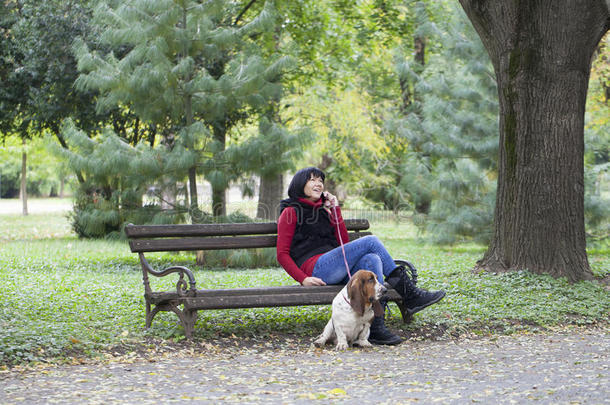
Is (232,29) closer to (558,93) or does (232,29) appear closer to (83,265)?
(83,265)

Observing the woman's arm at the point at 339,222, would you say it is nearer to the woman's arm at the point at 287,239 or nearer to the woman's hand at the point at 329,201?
the woman's hand at the point at 329,201

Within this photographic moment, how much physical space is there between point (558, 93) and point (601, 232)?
6959mm

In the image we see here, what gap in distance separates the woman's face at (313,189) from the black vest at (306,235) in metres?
0.09

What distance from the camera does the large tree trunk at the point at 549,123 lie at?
8742 mm

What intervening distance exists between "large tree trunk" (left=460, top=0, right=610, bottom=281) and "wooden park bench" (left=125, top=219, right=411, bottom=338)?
252 cm

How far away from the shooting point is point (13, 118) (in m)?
17.7

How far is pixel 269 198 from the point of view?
58.2 ft

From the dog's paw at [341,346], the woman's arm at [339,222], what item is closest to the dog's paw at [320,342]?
the dog's paw at [341,346]

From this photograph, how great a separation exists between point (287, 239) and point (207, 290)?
2.88ft

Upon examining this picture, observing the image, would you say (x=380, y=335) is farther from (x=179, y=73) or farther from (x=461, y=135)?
(x=461, y=135)

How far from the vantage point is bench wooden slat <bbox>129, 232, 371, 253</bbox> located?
6.91m

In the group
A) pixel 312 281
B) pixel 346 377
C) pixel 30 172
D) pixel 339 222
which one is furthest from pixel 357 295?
pixel 30 172

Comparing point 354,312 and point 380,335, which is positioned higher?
point 354,312

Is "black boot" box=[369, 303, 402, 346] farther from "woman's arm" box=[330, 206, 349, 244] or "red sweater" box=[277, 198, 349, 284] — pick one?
"woman's arm" box=[330, 206, 349, 244]
